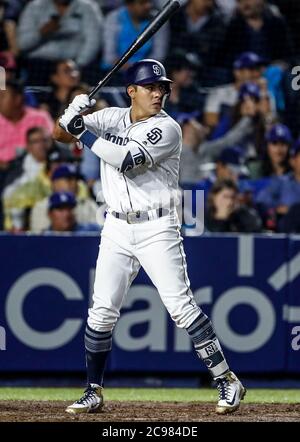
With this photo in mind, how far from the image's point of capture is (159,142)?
240 inches

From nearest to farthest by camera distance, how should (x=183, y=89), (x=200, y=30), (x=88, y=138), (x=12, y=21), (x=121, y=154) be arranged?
(x=121, y=154) < (x=88, y=138) < (x=183, y=89) < (x=12, y=21) < (x=200, y=30)

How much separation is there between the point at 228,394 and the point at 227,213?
385cm

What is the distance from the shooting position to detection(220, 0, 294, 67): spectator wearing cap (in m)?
11.5

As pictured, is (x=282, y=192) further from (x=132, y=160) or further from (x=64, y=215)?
(x=132, y=160)

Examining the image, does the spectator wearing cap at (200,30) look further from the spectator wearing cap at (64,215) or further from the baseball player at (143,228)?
the baseball player at (143,228)

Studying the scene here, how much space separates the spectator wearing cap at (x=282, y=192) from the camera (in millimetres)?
9922

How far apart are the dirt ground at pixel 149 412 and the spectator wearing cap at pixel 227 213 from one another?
3.11 metres

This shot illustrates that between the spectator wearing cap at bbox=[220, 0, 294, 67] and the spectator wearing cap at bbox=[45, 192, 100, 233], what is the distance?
2.96m

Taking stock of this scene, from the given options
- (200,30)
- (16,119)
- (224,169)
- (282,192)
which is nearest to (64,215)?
(16,119)

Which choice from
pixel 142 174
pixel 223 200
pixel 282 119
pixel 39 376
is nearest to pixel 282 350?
pixel 223 200

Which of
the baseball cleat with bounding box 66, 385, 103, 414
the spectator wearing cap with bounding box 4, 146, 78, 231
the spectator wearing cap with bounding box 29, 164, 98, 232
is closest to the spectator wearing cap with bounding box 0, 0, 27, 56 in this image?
the spectator wearing cap with bounding box 4, 146, 78, 231

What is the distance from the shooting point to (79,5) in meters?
11.4

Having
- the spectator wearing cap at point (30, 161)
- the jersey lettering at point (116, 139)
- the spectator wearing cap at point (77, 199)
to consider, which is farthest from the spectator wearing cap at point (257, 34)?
the jersey lettering at point (116, 139)

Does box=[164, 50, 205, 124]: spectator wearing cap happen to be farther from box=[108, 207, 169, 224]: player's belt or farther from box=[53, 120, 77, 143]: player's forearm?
box=[108, 207, 169, 224]: player's belt
